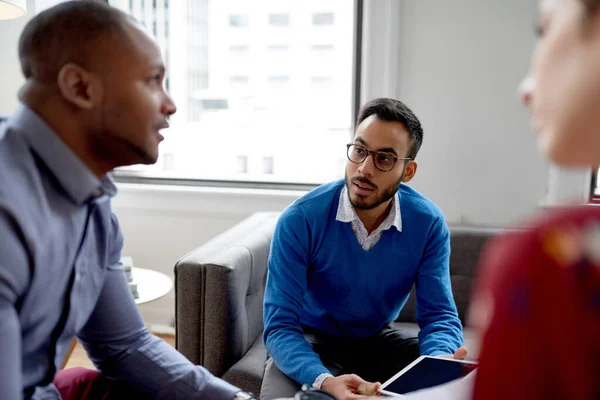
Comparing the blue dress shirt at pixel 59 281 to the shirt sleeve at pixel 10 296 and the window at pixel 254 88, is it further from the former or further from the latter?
the window at pixel 254 88

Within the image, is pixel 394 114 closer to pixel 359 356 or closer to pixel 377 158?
pixel 377 158

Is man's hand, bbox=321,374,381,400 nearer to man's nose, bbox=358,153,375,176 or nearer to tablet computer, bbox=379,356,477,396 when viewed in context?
tablet computer, bbox=379,356,477,396

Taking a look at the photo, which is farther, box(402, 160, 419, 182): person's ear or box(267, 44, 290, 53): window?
box(267, 44, 290, 53): window

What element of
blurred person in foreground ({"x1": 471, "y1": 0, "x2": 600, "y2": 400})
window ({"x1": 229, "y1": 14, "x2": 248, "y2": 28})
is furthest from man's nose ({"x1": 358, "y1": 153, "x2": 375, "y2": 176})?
window ({"x1": 229, "y1": 14, "x2": 248, "y2": 28})

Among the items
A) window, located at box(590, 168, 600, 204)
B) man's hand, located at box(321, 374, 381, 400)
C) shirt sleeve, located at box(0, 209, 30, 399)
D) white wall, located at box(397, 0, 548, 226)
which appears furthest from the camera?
window, located at box(590, 168, 600, 204)

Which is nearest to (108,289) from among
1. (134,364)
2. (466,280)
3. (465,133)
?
(134,364)

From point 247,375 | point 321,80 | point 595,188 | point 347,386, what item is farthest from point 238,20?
point 347,386

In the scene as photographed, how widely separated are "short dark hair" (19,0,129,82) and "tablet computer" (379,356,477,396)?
2.50ft

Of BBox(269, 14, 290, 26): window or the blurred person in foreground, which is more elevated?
BBox(269, 14, 290, 26): window

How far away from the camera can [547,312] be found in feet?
1.20

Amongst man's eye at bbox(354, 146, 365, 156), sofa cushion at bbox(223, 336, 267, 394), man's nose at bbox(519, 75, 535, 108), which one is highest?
man's nose at bbox(519, 75, 535, 108)

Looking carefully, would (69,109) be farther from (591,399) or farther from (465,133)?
(465,133)

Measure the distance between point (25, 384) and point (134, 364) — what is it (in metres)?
0.24

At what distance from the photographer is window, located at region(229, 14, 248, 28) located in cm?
279
